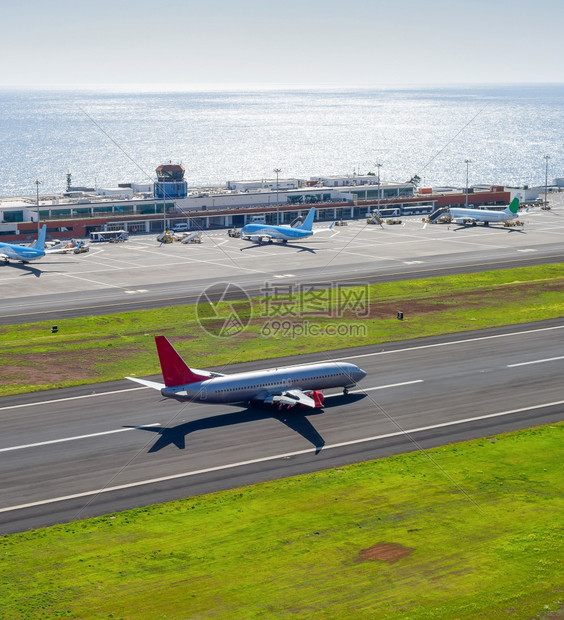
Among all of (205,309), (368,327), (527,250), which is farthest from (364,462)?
(527,250)

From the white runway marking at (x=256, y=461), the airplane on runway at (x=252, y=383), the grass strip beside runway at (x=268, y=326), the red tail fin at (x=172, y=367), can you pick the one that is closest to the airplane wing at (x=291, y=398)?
the airplane on runway at (x=252, y=383)

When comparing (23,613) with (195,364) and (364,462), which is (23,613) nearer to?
(364,462)

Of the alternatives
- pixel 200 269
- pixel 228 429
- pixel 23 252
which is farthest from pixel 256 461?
pixel 23 252

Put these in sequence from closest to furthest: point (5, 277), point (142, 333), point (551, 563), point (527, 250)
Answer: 1. point (551, 563)
2. point (142, 333)
3. point (5, 277)
4. point (527, 250)

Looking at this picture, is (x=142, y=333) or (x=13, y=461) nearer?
(x=13, y=461)

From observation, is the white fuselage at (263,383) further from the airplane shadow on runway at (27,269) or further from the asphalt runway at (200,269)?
the airplane shadow on runway at (27,269)
